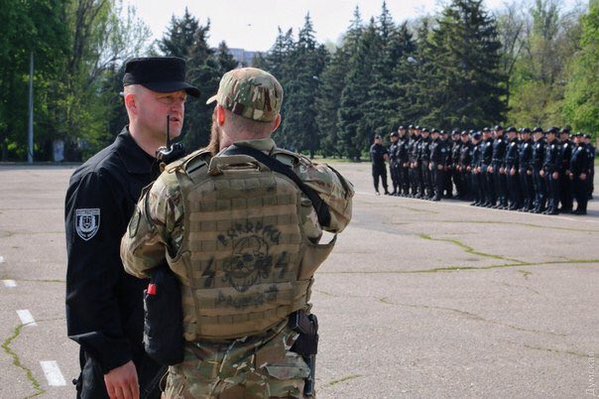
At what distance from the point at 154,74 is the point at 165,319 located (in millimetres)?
1141

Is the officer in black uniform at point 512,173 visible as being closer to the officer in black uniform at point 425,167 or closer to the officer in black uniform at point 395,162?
the officer in black uniform at point 425,167

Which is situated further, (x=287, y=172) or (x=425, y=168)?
(x=425, y=168)

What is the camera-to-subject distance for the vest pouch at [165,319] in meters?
2.73

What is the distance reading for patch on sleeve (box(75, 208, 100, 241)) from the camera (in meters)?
3.07

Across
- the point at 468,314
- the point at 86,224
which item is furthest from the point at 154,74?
the point at 468,314

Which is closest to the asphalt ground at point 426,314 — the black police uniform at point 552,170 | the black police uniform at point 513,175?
the black police uniform at point 552,170

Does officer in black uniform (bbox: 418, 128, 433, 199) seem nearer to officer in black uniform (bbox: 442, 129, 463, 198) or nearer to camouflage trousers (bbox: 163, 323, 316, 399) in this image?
officer in black uniform (bbox: 442, 129, 463, 198)

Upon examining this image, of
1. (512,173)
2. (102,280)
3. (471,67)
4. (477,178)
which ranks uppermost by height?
(471,67)

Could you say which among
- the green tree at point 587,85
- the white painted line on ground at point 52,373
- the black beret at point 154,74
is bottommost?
the white painted line on ground at point 52,373

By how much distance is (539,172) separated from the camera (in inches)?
821

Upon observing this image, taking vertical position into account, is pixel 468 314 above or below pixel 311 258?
below

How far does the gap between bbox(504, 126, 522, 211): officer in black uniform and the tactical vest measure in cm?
1966

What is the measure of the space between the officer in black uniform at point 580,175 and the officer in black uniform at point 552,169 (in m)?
0.31

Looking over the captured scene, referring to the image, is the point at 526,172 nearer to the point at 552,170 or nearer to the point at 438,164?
the point at 552,170
